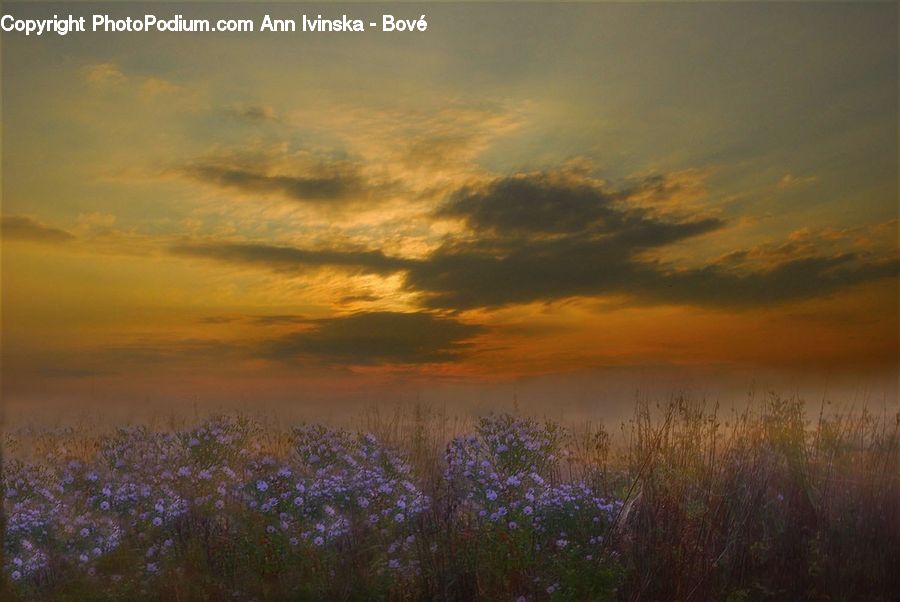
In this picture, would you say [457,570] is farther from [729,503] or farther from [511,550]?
[729,503]

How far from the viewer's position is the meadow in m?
5.47

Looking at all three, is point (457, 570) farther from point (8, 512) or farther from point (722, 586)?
point (8, 512)

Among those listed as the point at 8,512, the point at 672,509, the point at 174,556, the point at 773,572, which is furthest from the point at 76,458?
the point at 773,572

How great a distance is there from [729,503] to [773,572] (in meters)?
0.55

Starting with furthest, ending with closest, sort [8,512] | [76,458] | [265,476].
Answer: [76,458] → [8,512] → [265,476]

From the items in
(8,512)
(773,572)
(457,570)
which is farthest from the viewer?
(8,512)

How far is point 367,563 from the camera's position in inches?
222

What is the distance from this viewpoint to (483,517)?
5.66 meters

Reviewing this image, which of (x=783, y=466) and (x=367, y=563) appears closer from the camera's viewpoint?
(x=367, y=563)

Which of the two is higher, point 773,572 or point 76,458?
point 76,458

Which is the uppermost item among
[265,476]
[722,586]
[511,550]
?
[265,476]

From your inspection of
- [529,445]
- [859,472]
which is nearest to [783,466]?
[859,472]

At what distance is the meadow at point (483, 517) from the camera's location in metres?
5.47

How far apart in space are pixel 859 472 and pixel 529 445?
8.30 feet
